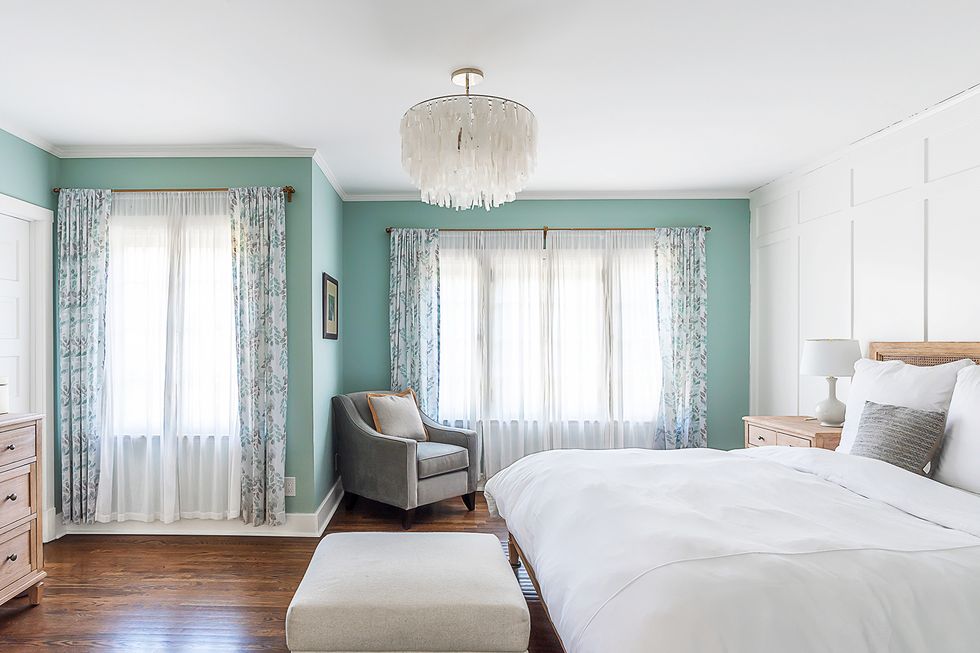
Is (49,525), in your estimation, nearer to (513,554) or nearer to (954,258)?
(513,554)

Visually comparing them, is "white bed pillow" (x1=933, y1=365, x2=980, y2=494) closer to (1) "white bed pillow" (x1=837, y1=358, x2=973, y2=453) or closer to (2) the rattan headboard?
(1) "white bed pillow" (x1=837, y1=358, x2=973, y2=453)

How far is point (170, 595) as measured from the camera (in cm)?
328

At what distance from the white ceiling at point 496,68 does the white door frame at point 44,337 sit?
0.59m

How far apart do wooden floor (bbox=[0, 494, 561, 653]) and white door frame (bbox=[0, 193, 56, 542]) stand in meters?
0.34

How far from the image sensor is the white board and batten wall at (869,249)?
10.9ft

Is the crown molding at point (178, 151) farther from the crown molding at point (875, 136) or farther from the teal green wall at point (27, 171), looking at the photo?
the crown molding at point (875, 136)

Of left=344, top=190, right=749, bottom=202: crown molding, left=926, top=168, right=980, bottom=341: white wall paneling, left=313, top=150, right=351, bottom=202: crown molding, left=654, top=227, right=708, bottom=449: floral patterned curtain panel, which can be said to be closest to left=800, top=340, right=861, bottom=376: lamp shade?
left=926, top=168, right=980, bottom=341: white wall paneling

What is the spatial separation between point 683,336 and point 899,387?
245 centimetres

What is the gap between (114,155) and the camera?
4.23m

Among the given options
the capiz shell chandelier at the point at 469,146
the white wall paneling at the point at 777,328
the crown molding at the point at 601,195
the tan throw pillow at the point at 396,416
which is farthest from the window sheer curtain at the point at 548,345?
the capiz shell chandelier at the point at 469,146

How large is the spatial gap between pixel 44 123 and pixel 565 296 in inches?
154

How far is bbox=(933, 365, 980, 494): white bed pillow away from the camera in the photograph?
2.50 metres

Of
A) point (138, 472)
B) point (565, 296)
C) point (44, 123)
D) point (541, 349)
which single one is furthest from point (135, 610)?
point (565, 296)

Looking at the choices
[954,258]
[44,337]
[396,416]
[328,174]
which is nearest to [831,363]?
[954,258]
